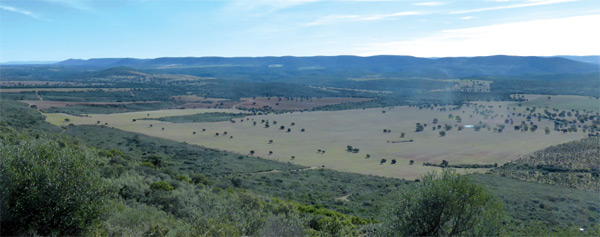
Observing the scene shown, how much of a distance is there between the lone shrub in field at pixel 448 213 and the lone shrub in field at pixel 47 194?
10257mm

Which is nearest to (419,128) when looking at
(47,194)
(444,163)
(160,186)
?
(444,163)

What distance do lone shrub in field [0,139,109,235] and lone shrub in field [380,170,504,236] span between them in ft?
33.7

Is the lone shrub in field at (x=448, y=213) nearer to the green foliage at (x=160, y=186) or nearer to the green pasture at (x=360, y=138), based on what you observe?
the green foliage at (x=160, y=186)

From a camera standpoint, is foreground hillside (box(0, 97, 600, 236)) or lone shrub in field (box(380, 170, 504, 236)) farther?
lone shrub in field (box(380, 170, 504, 236))

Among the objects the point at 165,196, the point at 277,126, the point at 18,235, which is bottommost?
the point at 277,126

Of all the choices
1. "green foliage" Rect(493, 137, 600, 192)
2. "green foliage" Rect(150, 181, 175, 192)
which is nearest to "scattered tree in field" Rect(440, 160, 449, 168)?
"green foliage" Rect(493, 137, 600, 192)

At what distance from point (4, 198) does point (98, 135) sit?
169 ft

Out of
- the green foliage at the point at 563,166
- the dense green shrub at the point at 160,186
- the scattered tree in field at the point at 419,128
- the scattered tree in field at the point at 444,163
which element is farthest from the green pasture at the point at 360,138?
the dense green shrub at the point at 160,186

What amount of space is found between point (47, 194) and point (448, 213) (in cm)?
1324

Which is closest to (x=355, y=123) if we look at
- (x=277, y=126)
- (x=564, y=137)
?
(x=277, y=126)

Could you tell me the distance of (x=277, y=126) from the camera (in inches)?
3398

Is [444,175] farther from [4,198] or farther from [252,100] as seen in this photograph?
[252,100]

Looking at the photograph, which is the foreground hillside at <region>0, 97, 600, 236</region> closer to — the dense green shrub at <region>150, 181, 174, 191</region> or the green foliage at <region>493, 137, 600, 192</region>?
the dense green shrub at <region>150, 181, 174, 191</region>

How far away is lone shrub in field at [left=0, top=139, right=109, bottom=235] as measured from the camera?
12.3 m
